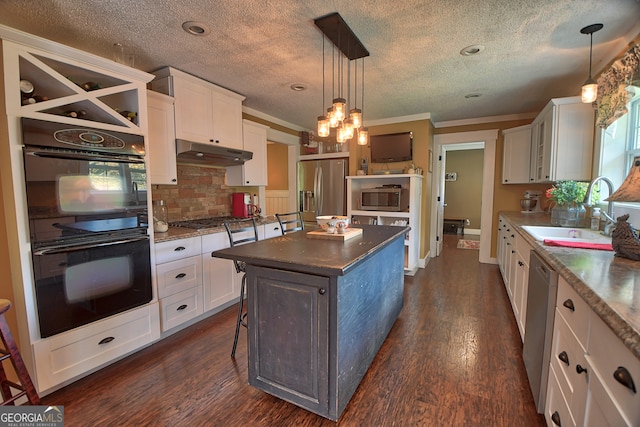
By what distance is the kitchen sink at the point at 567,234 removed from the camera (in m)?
2.05

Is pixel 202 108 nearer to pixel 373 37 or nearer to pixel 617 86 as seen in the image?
pixel 373 37

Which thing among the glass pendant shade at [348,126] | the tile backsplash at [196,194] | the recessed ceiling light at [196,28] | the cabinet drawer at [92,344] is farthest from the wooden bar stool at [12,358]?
the glass pendant shade at [348,126]

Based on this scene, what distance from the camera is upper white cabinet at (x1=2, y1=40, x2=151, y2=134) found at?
158 centimetres

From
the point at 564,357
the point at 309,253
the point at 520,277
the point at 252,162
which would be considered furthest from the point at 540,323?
the point at 252,162

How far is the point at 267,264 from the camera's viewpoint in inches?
59.4

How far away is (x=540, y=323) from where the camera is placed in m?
1.56

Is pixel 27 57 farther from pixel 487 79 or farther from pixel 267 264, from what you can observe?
pixel 487 79

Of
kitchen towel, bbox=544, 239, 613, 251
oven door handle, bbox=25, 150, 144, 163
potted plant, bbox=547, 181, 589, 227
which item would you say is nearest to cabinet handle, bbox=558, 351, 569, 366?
kitchen towel, bbox=544, 239, 613, 251

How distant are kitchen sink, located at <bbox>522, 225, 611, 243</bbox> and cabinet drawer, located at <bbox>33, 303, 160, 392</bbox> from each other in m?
2.94

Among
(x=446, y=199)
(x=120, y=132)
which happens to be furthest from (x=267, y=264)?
(x=446, y=199)

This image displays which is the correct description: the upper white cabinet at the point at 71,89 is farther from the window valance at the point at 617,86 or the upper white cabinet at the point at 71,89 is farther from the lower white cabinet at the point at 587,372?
the window valance at the point at 617,86

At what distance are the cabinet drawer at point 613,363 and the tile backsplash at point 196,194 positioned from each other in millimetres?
3310

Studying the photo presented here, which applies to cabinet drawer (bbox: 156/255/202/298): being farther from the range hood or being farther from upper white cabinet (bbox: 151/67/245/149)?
upper white cabinet (bbox: 151/67/245/149)

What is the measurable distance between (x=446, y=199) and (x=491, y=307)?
5.35 metres
